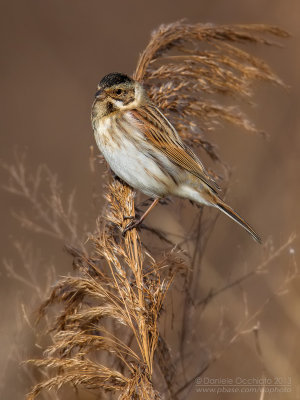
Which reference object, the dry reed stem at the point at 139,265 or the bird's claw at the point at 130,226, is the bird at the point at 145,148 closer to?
the dry reed stem at the point at 139,265

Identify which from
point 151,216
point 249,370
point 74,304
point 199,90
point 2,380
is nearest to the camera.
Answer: point 74,304

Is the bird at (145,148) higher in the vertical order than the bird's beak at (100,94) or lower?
lower

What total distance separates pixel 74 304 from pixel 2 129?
174 inches

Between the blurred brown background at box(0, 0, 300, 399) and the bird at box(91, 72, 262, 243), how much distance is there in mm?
431

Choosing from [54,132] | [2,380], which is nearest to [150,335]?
[2,380]

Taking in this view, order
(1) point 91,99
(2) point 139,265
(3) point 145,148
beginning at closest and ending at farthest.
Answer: (2) point 139,265, (3) point 145,148, (1) point 91,99

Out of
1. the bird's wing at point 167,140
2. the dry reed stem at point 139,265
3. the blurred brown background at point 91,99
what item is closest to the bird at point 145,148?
the bird's wing at point 167,140

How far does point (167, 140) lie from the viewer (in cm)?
334

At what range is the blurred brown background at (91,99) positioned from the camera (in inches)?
168

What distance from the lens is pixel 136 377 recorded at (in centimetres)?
218

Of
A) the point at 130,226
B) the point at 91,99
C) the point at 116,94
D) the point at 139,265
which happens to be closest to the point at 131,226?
the point at 130,226

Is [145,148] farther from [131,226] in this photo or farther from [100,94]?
[131,226]

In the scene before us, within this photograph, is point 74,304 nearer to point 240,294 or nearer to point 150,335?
point 150,335

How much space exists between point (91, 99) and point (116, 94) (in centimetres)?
318
